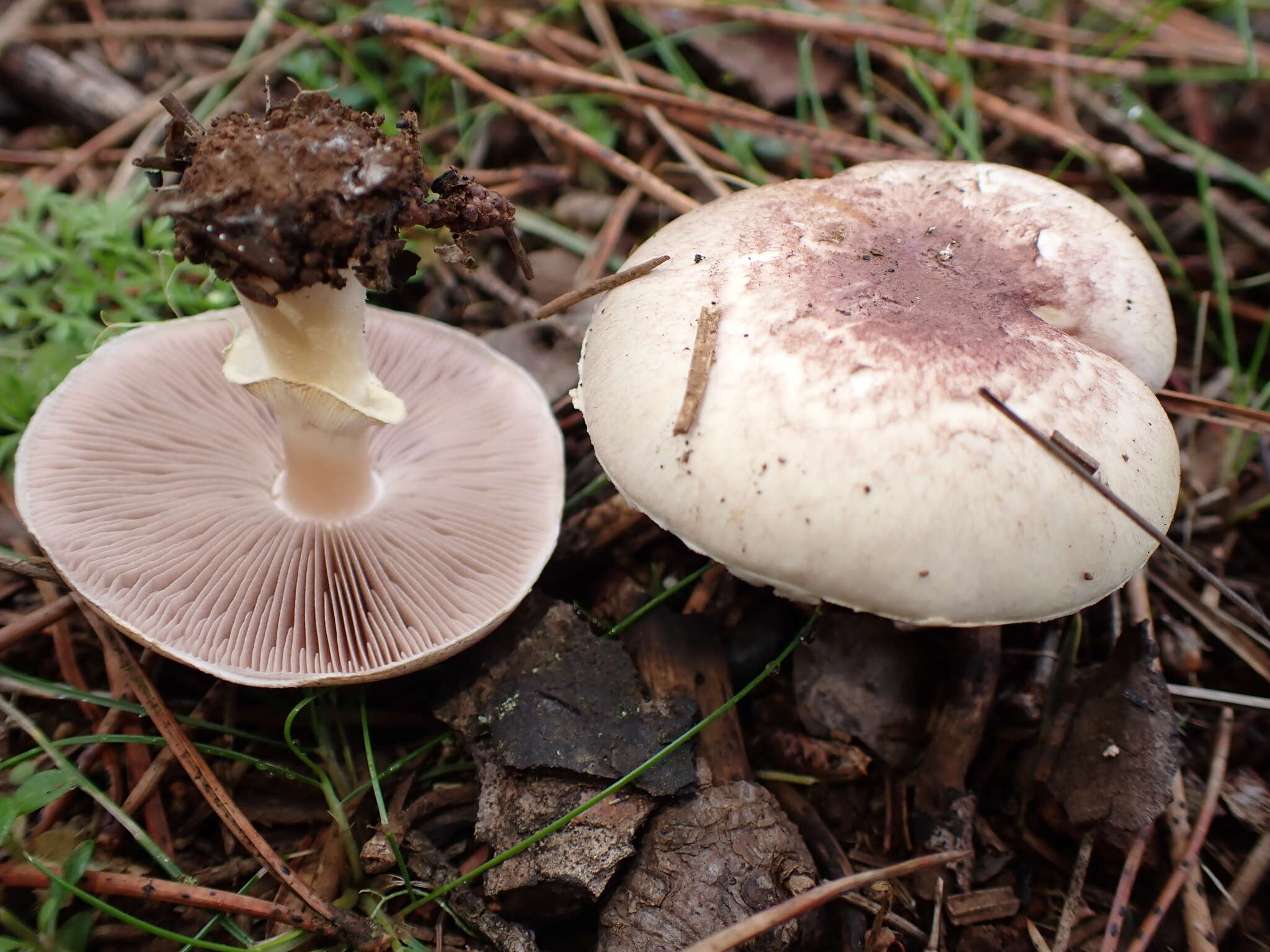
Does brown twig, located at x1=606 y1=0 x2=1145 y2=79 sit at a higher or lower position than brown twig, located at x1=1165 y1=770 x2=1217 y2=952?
higher

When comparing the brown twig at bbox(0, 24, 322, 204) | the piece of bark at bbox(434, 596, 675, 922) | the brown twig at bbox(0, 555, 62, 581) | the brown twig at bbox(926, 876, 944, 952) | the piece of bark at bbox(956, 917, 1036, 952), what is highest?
the brown twig at bbox(0, 24, 322, 204)

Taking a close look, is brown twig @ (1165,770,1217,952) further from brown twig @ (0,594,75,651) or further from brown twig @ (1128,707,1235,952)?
brown twig @ (0,594,75,651)

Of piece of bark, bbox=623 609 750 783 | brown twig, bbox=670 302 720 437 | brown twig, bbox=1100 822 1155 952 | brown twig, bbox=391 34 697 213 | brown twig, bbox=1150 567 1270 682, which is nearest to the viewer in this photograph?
brown twig, bbox=670 302 720 437

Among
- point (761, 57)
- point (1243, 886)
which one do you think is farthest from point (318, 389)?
point (761, 57)

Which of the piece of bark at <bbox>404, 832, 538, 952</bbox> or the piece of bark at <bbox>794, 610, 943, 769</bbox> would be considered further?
the piece of bark at <bbox>794, 610, 943, 769</bbox>

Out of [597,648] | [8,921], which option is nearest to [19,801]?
[8,921]

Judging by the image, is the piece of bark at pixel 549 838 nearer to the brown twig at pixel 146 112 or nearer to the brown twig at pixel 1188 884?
the brown twig at pixel 1188 884

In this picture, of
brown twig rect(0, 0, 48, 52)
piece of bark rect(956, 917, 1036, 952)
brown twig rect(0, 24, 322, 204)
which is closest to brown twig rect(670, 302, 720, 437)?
piece of bark rect(956, 917, 1036, 952)

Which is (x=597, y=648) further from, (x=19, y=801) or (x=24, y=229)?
(x=24, y=229)
